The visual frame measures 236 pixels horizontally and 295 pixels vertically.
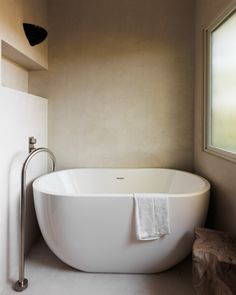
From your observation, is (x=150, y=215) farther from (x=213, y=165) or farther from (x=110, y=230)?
(x=213, y=165)

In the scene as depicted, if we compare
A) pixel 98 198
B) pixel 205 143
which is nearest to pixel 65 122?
pixel 98 198

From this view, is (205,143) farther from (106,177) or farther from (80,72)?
(80,72)

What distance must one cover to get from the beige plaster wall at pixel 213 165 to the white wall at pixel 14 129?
5.34ft

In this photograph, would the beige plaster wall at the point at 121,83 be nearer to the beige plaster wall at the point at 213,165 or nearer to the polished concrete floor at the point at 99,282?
the beige plaster wall at the point at 213,165

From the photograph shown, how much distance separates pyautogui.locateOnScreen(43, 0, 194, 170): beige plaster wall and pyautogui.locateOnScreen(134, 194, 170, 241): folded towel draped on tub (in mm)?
1051

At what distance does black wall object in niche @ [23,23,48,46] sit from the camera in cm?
197

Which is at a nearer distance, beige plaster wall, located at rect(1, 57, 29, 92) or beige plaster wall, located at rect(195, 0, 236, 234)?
beige plaster wall, located at rect(195, 0, 236, 234)

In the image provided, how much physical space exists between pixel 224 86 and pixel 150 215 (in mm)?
1202

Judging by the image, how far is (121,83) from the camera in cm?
255

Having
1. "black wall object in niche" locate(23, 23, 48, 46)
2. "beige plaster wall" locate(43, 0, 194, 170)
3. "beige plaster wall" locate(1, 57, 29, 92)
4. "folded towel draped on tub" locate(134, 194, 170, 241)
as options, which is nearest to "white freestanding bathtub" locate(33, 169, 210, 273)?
"folded towel draped on tub" locate(134, 194, 170, 241)

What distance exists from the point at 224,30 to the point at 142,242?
178 cm

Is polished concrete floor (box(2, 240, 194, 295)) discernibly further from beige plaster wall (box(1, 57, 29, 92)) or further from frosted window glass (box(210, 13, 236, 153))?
beige plaster wall (box(1, 57, 29, 92))

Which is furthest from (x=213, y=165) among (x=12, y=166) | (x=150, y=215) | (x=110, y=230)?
(x=12, y=166)

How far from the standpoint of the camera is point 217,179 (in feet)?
6.24
